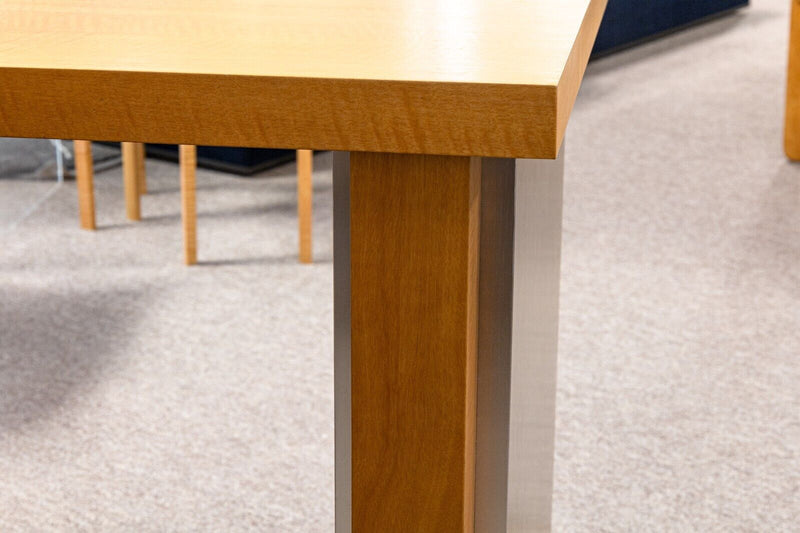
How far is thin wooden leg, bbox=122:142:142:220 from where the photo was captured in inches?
96.0

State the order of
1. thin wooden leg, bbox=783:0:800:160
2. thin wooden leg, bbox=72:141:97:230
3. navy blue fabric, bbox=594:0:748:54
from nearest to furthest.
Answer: thin wooden leg, bbox=72:141:97:230 < thin wooden leg, bbox=783:0:800:160 < navy blue fabric, bbox=594:0:748:54

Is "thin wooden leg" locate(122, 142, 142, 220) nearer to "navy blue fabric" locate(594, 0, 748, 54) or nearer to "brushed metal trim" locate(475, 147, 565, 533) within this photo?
"brushed metal trim" locate(475, 147, 565, 533)

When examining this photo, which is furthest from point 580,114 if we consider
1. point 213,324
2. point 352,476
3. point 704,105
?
point 352,476

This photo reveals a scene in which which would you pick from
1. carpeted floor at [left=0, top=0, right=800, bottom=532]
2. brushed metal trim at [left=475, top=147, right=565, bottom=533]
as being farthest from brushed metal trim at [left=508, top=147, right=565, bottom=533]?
carpeted floor at [left=0, top=0, right=800, bottom=532]

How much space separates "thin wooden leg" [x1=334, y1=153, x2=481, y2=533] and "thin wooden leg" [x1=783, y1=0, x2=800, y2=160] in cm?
235

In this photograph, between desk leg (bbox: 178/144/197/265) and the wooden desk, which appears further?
desk leg (bbox: 178/144/197/265)

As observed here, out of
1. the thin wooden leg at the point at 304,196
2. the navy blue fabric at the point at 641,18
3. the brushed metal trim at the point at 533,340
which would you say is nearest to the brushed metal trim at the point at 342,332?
the brushed metal trim at the point at 533,340

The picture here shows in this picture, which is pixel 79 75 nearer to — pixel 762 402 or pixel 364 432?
pixel 364 432

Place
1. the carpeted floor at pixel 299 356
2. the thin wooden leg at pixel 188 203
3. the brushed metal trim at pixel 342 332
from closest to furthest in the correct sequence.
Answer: the brushed metal trim at pixel 342 332
the carpeted floor at pixel 299 356
the thin wooden leg at pixel 188 203

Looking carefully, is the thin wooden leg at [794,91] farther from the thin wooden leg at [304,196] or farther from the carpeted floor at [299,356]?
the thin wooden leg at [304,196]

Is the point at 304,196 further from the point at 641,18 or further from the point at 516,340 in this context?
the point at 641,18

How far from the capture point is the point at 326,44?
2.25 feet

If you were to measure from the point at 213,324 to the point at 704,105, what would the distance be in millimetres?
2206

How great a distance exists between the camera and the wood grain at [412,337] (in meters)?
0.65
